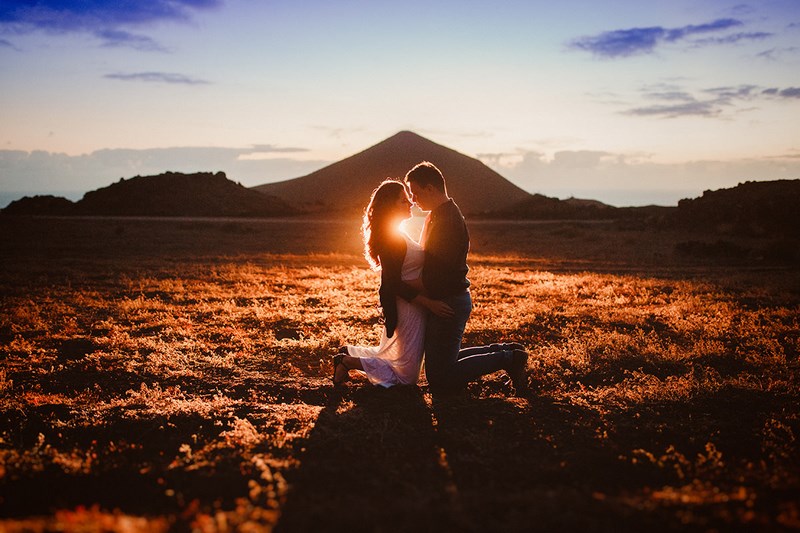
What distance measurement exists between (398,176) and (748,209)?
78748 mm

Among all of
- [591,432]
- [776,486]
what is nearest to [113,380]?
[591,432]

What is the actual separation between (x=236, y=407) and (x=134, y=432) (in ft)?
3.87

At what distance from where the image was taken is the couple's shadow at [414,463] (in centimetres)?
360

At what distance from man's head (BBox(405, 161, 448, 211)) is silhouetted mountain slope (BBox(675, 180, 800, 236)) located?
130 feet

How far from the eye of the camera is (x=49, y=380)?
25.3 feet

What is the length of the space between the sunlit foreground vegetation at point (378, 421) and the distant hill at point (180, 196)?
61239mm

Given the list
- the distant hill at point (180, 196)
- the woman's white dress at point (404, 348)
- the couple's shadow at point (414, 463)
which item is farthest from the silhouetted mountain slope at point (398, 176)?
the couple's shadow at point (414, 463)

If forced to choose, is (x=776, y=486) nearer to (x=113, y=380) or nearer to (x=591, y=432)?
(x=591, y=432)

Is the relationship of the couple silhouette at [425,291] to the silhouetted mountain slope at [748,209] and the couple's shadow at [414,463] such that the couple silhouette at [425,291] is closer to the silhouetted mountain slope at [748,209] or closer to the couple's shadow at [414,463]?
the couple's shadow at [414,463]

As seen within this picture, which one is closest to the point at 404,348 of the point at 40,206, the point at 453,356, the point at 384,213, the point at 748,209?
the point at 453,356

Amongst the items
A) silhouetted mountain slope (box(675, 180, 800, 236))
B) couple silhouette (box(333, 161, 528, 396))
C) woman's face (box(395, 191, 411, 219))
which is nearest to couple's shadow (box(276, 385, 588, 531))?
couple silhouette (box(333, 161, 528, 396))

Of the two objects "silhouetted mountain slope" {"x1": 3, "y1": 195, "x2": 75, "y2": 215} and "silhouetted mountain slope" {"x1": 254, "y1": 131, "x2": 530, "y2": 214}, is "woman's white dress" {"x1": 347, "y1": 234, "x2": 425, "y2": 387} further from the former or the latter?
"silhouetted mountain slope" {"x1": 254, "y1": 131, "x2": 530, "y2": 214}

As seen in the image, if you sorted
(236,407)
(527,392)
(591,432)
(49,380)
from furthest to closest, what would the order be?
(49,380) → (527,392) → (236,407) → (591,432)

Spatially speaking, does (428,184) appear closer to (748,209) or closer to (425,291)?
(425,291)
